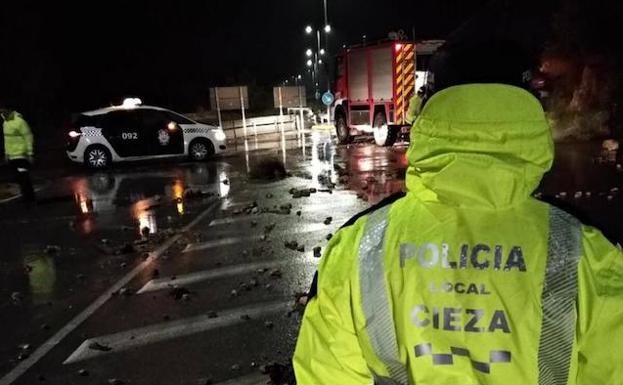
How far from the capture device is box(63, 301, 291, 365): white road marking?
489cm

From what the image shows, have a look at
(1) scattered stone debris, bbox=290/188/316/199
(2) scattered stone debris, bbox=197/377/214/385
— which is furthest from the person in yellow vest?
(2) scattered stone debris, bbox=197/377/214/385

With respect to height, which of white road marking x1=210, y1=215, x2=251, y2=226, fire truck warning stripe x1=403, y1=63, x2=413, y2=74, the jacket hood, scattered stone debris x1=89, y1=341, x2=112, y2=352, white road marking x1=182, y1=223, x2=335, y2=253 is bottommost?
scattered stone debris x1=89, y1=341, x2=112, y2=352

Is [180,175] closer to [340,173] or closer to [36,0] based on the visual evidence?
[340,173]

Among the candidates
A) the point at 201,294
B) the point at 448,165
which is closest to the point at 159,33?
the point at 201,294

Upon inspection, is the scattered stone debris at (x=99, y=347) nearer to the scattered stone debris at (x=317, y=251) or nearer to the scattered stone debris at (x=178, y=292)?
the scattered stone debris at (x=178, y=292)

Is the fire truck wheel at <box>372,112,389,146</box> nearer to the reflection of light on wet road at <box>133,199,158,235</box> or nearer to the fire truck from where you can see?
the fire truck

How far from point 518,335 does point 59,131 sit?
31.7 meters

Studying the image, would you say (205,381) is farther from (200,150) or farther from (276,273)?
(200,150)

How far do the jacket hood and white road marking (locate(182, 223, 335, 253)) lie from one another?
6.70 metres

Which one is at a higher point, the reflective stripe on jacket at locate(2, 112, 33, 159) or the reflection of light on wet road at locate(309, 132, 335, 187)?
the reflective stripe on jacket at locate(2, 112, 33, 159)

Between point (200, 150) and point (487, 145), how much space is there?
1680 centimetres

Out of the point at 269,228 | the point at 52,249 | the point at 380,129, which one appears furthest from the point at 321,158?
the point at 52,249

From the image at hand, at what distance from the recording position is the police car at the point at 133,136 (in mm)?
16750

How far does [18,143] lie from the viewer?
463 inches
